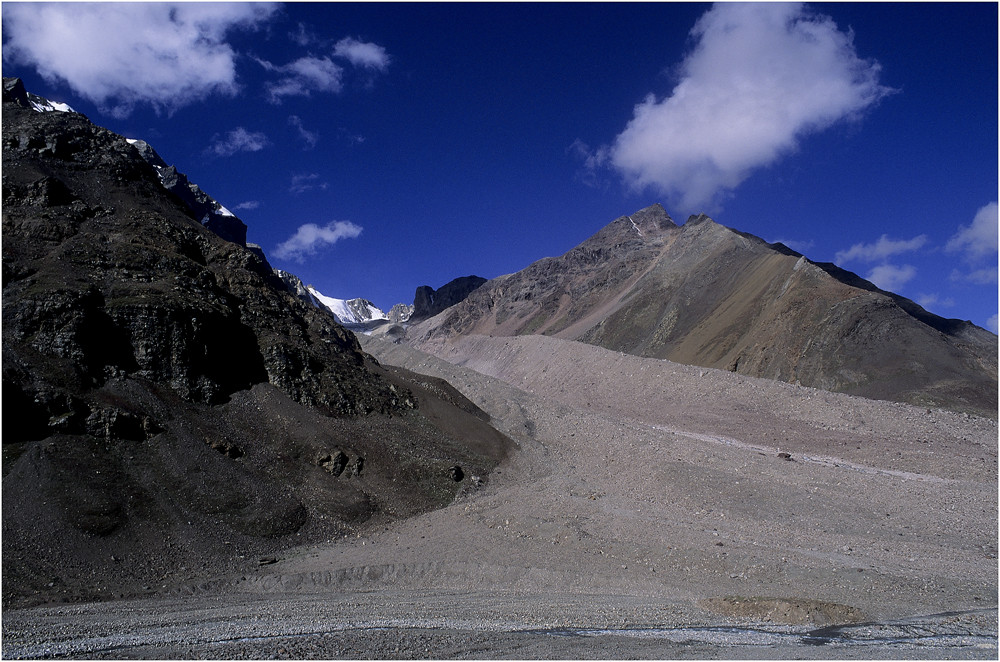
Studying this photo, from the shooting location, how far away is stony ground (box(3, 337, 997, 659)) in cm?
834

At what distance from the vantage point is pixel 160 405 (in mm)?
15812

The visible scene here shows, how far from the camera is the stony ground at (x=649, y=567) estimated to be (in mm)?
8344

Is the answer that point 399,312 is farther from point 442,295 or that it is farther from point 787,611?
point 787,611

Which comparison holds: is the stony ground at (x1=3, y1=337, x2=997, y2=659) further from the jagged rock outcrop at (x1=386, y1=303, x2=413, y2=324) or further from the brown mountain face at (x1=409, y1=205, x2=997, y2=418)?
the jagged rock outcrop at (x1=386, y1=303, x2=413, y2=324)

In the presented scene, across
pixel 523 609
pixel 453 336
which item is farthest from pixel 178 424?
pixel 453 336

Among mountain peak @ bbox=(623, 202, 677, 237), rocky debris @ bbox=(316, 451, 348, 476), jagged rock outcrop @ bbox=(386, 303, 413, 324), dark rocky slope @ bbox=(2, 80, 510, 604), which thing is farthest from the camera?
jagged rock outcrop @ bbox=(386, 303, 413, 324)

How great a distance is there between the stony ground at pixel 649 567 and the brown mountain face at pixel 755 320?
11300mm

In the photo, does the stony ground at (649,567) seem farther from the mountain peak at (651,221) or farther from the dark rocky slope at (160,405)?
the mountain peak at (651,221)

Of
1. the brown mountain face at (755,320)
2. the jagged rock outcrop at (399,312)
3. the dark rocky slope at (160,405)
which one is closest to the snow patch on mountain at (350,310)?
the jagged rock outcrop at (399,312)

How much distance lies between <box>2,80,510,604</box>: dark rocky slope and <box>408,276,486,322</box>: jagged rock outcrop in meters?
113

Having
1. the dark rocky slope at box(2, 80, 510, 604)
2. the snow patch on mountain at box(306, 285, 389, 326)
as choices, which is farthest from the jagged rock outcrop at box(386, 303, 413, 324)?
the dark rocky slope at box(2, 80, 510, 604)

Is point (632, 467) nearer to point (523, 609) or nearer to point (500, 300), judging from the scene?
point (523, 609)

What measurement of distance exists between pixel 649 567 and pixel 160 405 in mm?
13792

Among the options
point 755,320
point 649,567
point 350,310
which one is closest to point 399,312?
point 350,310
